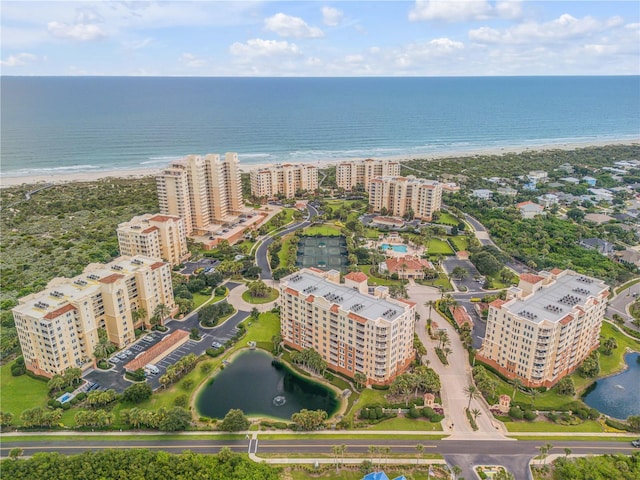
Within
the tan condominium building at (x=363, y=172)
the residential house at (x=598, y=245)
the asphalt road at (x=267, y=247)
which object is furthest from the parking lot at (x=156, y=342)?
the tan condominium building at (x=363, y=172)

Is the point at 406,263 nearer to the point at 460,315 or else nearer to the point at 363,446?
the point at 460,315

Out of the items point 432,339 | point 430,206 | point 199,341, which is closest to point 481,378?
point 432,339

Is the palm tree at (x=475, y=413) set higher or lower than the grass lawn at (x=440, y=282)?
lower

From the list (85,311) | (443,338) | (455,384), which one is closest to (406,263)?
(443,338)

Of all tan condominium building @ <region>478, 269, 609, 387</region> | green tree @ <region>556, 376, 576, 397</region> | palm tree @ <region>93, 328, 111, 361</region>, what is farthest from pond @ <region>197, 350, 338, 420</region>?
green tree @ <region>556, 376, 576, 397</region>

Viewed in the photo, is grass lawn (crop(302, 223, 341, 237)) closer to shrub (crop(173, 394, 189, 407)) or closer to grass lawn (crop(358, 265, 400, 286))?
grass lawn (crop(358, 265, 400, 286))

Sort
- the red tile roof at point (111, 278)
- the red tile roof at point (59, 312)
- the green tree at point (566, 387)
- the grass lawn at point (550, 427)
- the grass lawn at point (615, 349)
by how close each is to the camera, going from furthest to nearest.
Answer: the red tile roof at point (111, 278)
the grass lawn at point (615, 349)
the red tile roof at point (59, 312)
the green tree at point (566, 387)
the grass lawn at point (550, 427)

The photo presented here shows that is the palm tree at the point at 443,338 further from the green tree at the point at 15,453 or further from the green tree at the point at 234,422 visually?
the green tree at the point at 15,453
